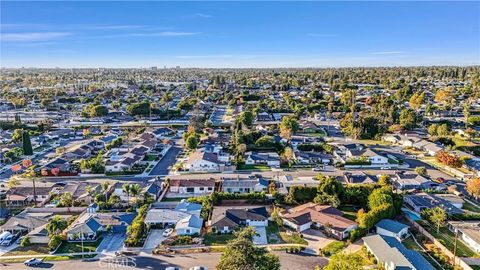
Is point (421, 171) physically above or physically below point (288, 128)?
below

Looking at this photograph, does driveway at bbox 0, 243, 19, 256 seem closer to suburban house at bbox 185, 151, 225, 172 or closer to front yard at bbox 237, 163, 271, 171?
suburban house at bbox 185, 151, 225, 172

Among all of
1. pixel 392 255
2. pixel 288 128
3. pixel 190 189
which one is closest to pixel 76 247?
pixel 190 189

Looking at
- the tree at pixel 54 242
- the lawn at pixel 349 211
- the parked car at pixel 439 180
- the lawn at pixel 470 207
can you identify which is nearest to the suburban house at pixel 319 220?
the lawn at pixel 349 211

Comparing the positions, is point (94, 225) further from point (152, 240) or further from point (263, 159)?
point (263, 159)

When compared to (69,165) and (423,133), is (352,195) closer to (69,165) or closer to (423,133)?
(69,165)

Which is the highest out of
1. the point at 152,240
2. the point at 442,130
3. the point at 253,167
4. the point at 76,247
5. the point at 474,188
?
the point at 442,130

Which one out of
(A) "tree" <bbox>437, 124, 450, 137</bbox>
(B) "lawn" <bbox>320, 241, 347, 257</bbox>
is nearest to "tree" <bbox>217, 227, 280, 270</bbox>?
(B) "lawn" <bbox>320, 241, 347, 257</bbox>
